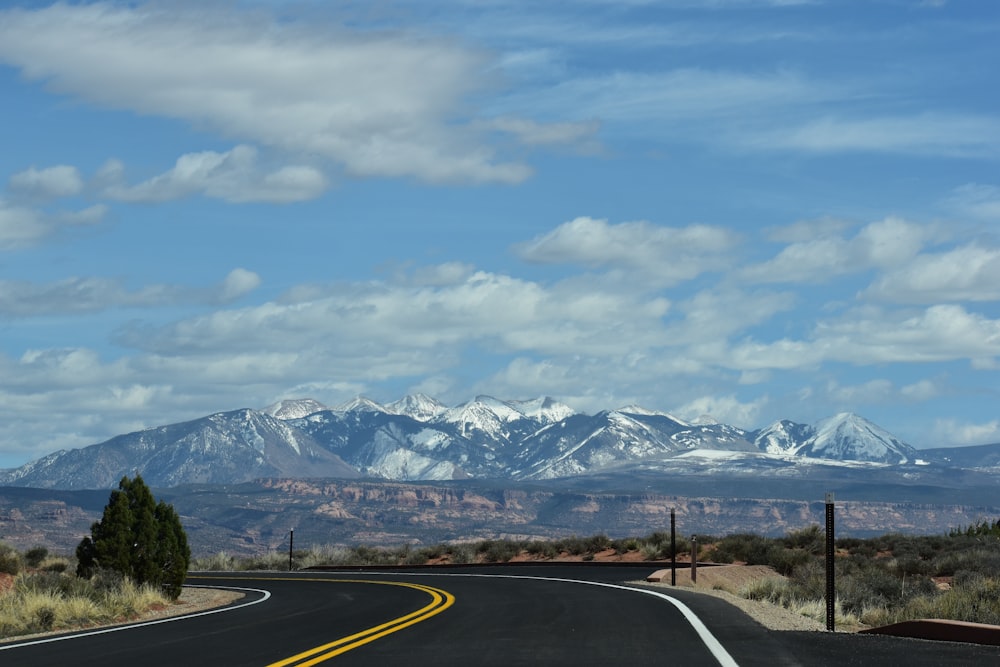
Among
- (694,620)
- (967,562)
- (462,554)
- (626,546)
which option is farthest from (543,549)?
(694,620)

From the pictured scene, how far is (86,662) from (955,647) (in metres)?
9.83

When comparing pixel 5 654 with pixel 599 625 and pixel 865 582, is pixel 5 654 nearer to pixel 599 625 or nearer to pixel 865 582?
pixel 599 625

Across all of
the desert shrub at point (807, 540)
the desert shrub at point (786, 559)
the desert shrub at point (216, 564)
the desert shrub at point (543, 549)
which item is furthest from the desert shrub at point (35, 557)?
the desert shrub at point (807, 540)

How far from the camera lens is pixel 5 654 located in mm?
17406

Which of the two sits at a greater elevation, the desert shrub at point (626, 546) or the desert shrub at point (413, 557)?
the desert shrub at point (626, 546)

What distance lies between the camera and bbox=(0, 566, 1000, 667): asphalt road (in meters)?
15.6

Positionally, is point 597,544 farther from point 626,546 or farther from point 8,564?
point 8,564

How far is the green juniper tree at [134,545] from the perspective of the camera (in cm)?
3688

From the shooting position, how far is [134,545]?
3753cm

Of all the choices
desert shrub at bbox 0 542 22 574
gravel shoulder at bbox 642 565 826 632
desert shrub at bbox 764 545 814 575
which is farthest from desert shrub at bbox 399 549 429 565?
desert shrub at bbox 0 542 22 574

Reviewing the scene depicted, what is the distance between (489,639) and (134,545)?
21.4 m

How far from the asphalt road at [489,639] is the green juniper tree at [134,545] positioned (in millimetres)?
7998

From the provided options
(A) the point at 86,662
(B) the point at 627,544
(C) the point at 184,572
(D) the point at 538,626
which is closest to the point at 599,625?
(D) the point at 538,626

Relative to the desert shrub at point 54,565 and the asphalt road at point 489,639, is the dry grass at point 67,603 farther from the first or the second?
the desert shrub at point 54,565
